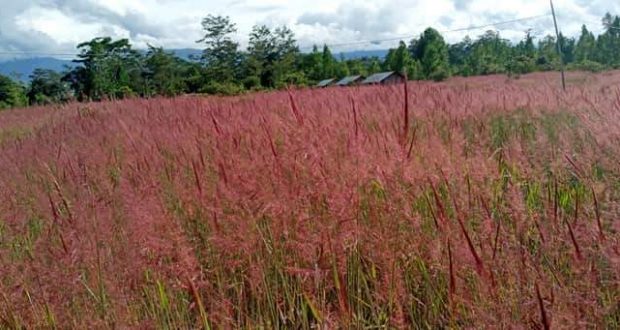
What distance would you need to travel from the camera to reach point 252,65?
131 feet

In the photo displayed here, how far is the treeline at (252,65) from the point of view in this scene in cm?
3522

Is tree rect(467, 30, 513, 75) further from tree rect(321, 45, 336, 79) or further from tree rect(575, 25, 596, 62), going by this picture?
tree rect(321, 45, 336, 79)

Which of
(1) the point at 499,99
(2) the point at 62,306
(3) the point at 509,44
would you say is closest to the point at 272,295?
(2) the point at 62,306

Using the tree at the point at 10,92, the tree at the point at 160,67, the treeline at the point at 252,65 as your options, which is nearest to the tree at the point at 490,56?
the treeline at the point at 252,65

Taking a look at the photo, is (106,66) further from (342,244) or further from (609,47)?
(609,47)

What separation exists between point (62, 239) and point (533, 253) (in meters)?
1.71

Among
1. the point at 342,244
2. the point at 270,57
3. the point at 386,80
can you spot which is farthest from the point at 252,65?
the point at 342,244

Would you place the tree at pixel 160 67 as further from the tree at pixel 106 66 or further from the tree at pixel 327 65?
the tree at pixel 327 65

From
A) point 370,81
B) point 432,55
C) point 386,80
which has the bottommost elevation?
point 370,81

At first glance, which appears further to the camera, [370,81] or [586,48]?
[586,48]

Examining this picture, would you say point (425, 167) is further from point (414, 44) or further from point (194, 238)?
point (414, 44)

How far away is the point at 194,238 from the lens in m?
1.79

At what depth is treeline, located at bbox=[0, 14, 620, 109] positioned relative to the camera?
3522 centimetres

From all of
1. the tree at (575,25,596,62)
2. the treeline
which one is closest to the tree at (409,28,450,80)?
the treeline
